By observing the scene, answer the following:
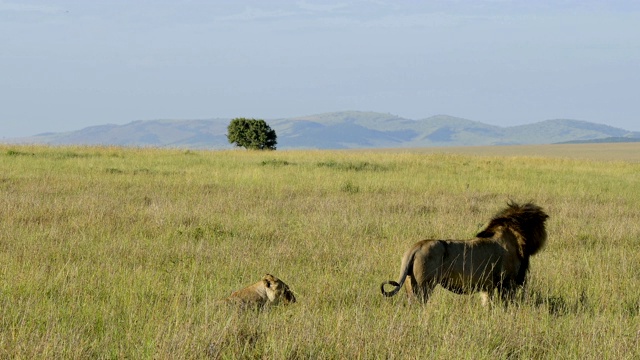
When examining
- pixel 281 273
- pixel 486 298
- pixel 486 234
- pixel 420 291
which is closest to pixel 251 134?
pixel 281 273

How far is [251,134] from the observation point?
175ft

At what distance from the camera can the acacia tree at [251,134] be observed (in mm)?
53312

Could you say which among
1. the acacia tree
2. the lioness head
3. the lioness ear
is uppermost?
the acacia tree

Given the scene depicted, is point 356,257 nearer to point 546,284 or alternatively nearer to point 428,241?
point 546,284

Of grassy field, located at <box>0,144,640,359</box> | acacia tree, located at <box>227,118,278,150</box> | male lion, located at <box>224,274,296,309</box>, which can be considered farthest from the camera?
acacia tree, located at <box>227,118,278,150</box>

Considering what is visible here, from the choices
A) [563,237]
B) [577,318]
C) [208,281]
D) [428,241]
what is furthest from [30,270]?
[563,237]

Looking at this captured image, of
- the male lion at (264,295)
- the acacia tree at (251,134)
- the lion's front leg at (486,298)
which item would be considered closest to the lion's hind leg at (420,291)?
the lion's front leg at (486,298)

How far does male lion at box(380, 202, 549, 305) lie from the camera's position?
18.7 ft

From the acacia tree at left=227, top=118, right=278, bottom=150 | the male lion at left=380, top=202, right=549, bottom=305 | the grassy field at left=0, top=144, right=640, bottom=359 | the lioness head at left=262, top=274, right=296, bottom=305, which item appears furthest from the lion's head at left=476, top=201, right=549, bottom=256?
the acacia tree at left=227, top=118, right=278, bottom=150

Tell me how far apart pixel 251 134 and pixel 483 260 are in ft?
157

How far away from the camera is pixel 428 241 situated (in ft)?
18.8

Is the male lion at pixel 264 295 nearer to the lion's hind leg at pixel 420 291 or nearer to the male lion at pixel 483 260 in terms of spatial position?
the male lion at pixel 483 260

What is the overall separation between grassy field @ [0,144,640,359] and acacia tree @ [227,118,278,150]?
1416 inches

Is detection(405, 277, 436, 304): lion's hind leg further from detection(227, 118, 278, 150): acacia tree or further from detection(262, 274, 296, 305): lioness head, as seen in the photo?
detection(227, 118, 278, 150): acacia tree
